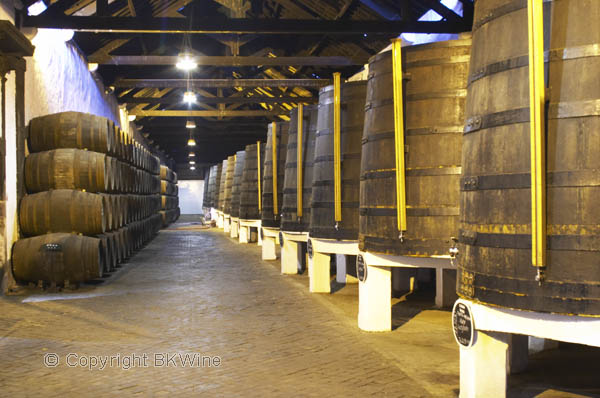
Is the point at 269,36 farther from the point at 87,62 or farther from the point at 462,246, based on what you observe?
the point at 462,246

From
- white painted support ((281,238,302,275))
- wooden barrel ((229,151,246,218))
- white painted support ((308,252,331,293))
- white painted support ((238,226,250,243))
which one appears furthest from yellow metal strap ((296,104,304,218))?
wooden barrel ((229,151,246,218))

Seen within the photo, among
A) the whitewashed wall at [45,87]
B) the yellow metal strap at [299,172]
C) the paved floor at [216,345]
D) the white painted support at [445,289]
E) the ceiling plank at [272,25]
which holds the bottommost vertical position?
the paved floor at [216,345]

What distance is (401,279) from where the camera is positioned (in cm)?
959

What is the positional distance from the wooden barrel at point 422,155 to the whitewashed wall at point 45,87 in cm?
608

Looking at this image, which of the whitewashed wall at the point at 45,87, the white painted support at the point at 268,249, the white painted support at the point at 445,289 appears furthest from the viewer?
the white painted support at the point at 268,249

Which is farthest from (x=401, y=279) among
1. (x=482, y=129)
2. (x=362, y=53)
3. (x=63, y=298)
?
(x=362, y=53)

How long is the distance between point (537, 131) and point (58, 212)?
8152 millimetres

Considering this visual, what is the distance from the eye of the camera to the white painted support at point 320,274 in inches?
358

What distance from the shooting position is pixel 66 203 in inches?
379

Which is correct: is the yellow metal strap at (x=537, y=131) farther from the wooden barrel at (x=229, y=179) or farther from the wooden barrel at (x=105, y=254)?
the wooden barrel at (x=229, y=179)

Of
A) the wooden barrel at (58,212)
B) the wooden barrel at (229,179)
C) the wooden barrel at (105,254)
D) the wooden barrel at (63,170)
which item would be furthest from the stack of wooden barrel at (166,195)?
the wooden barrel at (58,212)

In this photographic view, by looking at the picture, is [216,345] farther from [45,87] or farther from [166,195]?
[166,195]

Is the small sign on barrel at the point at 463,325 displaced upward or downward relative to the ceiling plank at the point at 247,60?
downward

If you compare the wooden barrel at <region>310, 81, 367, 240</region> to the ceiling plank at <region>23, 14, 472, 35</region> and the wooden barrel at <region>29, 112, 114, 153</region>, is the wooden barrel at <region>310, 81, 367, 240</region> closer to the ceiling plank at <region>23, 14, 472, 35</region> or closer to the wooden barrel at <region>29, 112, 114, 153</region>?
the ceiling plank at <region>23, 14, 472, 35</region>
